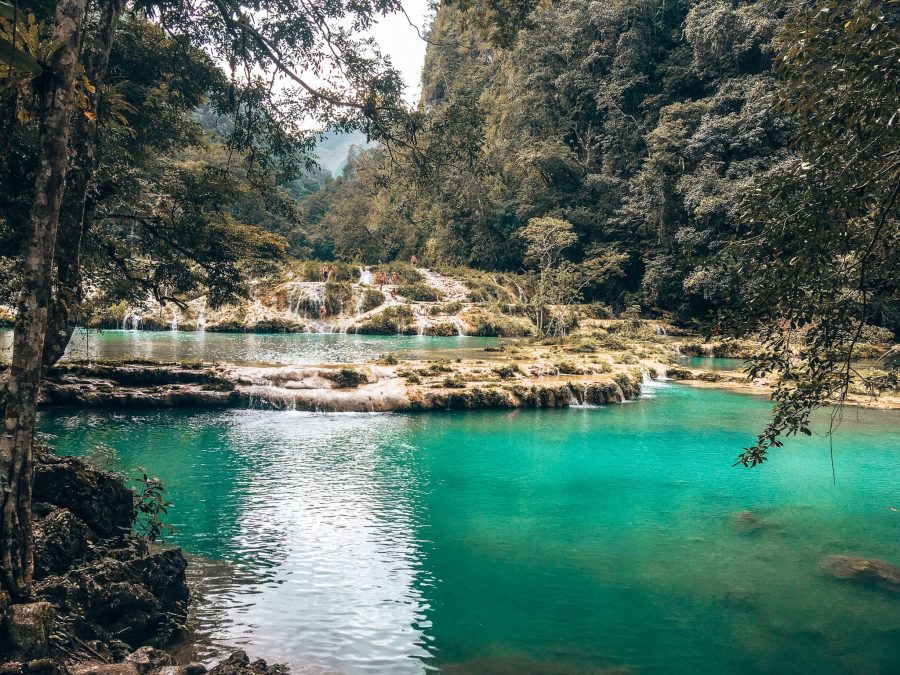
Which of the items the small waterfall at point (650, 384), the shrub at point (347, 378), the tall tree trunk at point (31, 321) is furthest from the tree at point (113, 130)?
the small waterfall at point (650, 384)

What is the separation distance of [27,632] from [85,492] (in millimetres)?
2143

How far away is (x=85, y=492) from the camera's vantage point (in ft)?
17.0

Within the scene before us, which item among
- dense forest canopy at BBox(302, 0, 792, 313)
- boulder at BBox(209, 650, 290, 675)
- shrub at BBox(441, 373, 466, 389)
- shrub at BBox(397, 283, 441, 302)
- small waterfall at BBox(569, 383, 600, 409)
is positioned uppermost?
dense forest canopy at BBox(302, 0, 792, 313)

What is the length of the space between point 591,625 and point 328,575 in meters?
2.78

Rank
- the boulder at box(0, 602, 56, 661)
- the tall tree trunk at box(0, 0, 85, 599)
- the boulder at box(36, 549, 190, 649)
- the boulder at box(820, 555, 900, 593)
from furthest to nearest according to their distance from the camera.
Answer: the boulder at box(820, 555, 900, 593) → the boulder at box(36, 549, 190, 649) → the tall tree trunk at box(0, 0, 85, 599) → the boulder at box(0, 602, 56, 661)

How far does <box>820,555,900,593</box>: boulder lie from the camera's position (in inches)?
253

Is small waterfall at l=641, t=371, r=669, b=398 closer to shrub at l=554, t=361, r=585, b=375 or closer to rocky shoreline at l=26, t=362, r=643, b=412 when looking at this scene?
shrub at l=554, t=361, r=585, b=375

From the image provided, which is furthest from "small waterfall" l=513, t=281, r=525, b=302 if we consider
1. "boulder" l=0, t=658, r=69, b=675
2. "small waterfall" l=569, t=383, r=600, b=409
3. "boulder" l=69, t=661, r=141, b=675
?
"boulder" l=0, t=658, r=69, b=675

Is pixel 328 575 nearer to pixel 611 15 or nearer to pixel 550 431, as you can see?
pixel 550 431

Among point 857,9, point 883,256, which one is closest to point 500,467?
point 883,256

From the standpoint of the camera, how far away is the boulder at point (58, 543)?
14.1 feet

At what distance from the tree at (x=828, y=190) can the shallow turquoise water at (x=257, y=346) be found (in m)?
16.2

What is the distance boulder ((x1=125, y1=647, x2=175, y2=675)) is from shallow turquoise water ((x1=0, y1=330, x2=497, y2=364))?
14.7m

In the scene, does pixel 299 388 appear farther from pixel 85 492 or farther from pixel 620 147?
pixel 620 147
